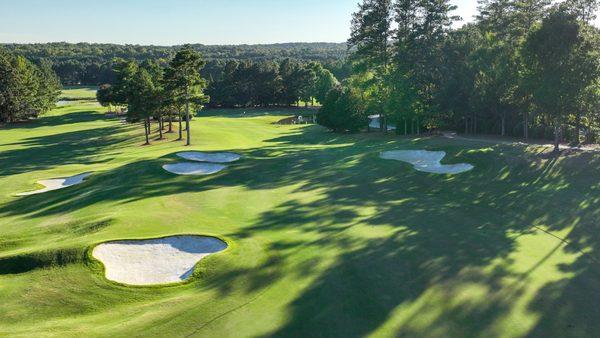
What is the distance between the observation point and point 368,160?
39.4 meters

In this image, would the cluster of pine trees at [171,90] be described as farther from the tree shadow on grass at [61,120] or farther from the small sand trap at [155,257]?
the small sand trap at [155,257]

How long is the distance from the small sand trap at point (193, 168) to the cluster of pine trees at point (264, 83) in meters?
82.6

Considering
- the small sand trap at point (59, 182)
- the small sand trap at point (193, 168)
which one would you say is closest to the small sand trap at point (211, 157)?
the small sand trap at point (193, 168)

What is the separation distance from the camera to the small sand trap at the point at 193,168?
35.1 m

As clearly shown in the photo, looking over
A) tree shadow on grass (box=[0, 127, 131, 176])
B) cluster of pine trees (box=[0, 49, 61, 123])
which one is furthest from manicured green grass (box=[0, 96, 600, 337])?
cluster of pine trees (box=[0, 49, 61, 123])

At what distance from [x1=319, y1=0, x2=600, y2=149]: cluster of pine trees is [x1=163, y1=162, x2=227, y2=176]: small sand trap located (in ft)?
86.7

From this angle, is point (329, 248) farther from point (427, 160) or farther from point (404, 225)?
point (427, 160)

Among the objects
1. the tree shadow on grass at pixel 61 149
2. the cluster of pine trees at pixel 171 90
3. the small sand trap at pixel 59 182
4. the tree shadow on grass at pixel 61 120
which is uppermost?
the cluster of pine trees at pixel 171 90

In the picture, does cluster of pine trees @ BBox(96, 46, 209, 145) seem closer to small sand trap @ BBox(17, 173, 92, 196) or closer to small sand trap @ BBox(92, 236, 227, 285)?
small sand trap @ BBox(17, 173, 92, 196)

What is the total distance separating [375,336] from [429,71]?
51.1 m

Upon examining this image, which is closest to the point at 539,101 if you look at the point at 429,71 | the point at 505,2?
the point at 429,71

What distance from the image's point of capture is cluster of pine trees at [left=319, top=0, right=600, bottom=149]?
35.6 meters

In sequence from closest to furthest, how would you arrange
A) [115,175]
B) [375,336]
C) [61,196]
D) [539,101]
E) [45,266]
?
[375,336] → [45,266] → [61,196] → [115,175] → [539,101]

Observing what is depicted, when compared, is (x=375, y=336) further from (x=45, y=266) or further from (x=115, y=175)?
(x=115, y=175)
